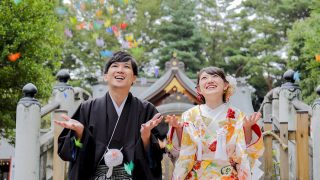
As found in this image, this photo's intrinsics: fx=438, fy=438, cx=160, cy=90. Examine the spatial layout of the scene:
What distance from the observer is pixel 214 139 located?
332 cm

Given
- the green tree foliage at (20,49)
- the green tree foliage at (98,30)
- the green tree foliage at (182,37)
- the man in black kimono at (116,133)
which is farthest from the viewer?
the green tree foliage at (182,37)

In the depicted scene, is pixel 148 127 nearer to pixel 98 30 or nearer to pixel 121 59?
pixel 121 59

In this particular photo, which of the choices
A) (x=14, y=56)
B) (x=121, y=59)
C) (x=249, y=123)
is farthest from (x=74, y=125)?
(x=14, y=56)

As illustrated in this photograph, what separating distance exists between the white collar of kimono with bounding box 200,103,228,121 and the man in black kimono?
0.36 m

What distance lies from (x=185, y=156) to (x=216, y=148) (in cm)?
25

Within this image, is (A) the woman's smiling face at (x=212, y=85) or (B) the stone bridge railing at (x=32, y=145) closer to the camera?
(A) the woman's smiling face at (x=212, y=85)

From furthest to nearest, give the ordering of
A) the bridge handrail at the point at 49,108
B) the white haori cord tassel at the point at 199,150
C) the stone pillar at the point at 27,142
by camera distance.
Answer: the bridge handrail at the point at 49,108 < the stone pillar at the point at 27,142 < the white haori cord tassel at the point at 199,150

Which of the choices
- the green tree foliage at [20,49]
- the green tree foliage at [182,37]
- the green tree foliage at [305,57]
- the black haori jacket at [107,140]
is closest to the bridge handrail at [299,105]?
the black haori jacket at [107,140]

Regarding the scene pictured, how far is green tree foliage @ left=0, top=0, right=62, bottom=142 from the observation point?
10258 mm

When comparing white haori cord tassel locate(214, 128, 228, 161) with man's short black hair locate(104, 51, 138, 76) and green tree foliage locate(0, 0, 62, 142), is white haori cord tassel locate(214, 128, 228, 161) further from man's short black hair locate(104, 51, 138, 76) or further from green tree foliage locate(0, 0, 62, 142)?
green tree foliage locate(0, 0, 62, 142)

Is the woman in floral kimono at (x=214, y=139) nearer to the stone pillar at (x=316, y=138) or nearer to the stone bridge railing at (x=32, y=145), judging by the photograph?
the stone bridge railing at (x=32, y=145)

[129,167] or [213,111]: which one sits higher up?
[213,111]

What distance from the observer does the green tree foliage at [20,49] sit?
404 inches

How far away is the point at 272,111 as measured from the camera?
8.18m
